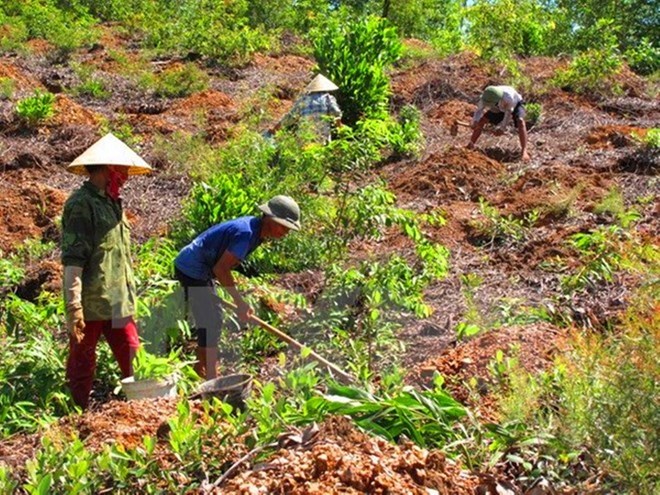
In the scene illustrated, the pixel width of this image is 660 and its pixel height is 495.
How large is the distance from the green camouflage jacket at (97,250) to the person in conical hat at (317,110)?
3.55 metres

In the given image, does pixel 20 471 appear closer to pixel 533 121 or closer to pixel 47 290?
pixel 47 290

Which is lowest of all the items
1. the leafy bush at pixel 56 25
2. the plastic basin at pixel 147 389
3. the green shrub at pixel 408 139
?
the plastic basin at pixel 147 389

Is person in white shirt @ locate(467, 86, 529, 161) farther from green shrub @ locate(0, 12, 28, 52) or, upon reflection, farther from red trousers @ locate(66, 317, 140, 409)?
green shrub @ locate(0, 12, 28, 52)

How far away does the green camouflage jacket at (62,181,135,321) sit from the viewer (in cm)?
452

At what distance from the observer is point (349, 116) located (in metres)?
11.6

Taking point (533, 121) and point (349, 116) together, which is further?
point (533, 121)

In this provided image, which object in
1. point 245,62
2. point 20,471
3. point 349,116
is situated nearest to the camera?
point 20,471

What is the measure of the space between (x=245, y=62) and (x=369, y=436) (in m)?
14.7

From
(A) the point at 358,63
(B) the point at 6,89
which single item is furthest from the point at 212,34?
(A) the point at 358,63

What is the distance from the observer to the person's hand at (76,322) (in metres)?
4.43

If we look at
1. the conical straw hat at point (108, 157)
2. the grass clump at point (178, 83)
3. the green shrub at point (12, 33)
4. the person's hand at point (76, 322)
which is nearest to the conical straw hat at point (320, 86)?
the conical straw hat at point (108, 157)

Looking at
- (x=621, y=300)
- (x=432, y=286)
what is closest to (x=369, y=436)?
(x=621, y=300)

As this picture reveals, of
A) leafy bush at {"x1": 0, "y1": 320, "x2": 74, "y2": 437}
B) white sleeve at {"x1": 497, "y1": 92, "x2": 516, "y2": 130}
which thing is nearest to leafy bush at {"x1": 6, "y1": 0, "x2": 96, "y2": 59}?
white sleeve at {"x1": 497, "y1": 92, "x2": 516, "y2": 130}

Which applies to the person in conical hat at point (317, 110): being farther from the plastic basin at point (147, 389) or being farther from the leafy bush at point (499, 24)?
the leafy bush at point (499, 24)
